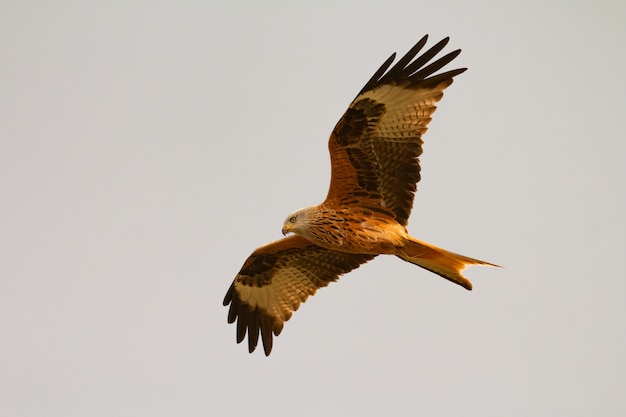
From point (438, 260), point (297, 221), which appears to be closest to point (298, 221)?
point (297, 221)

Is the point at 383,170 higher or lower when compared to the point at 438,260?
higher

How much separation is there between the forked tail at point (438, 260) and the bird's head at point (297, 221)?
96 cm

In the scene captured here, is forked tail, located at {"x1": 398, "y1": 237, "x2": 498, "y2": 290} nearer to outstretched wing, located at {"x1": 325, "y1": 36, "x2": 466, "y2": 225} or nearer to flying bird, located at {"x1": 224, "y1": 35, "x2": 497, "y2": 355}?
flying bird, located at {"x1": 224, "y1": 35, "x2": 497, "y2": 355}

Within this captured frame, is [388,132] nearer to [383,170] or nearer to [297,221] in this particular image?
[383,170]

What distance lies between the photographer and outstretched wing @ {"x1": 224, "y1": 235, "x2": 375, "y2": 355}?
1092 centimetres

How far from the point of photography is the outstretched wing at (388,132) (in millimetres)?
9328

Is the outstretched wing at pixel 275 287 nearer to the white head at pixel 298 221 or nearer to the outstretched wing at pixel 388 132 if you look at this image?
the white head at pixel 298 221

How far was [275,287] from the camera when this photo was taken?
11.1 m

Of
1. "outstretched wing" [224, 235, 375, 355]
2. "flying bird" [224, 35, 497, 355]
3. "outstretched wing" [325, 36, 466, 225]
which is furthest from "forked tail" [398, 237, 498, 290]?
"outstretched wing" [224, 235, 375, 355]

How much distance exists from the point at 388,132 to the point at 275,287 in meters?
2.49

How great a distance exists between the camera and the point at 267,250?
10.7 meters

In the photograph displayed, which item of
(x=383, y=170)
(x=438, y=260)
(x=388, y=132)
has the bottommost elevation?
(x=438, y=260)

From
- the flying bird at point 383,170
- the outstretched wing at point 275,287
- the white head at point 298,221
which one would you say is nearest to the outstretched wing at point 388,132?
the flying bird at point 383,170

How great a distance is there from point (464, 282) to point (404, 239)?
0.69 metres
